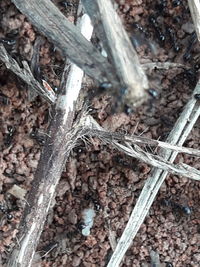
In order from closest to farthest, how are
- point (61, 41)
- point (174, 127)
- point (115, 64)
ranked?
point (115, 64) < point (61, 41) < point (174, 127)

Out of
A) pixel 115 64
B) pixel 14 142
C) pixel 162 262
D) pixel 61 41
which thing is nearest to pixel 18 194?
pixel 14 142

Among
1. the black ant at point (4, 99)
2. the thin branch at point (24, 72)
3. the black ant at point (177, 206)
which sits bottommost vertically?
the black ant at point (177, 206)

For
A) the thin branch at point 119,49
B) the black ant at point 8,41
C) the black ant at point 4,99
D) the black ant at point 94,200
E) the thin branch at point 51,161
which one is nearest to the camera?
the thin branch at point 119,49

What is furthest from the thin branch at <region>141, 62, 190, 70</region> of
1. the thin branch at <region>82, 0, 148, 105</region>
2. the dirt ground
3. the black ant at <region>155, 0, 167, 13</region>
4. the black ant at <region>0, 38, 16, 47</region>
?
the thin branch at <region>82, 0, 148, 105</region>

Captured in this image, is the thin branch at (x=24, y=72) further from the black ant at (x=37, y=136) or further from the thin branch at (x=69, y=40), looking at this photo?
the thin branch at (x=69, y=40)

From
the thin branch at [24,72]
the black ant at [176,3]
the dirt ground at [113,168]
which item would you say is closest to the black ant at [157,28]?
the dirt ground at [113,168]

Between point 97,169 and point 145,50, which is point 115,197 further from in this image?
point 145,50
